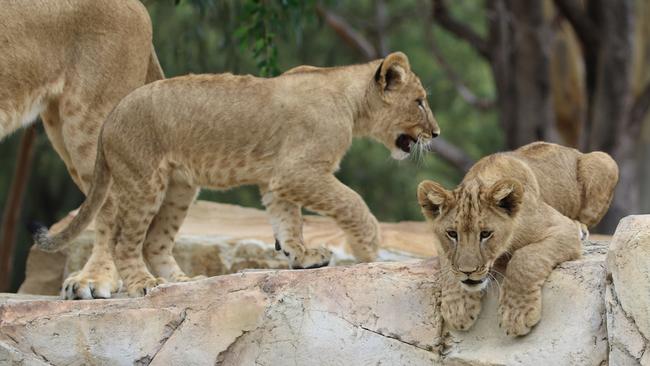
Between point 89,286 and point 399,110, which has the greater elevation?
point 399,110

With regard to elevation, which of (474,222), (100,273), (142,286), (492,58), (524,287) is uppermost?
(474,222)

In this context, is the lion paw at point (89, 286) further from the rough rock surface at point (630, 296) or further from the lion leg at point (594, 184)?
the rough rock surface at point (630, 296)

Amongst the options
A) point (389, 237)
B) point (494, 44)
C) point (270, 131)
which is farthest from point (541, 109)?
point (270, 131)

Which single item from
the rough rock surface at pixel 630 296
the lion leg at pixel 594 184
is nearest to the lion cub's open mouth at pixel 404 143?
the lion leg at pixel 594 184

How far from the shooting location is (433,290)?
5.67 meters

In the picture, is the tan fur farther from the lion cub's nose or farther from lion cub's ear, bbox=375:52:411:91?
the lion cub's nose

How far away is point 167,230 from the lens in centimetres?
696

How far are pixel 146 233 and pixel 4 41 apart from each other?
4.09 feet

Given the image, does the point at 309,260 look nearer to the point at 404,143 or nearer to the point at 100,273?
the point at 404,143

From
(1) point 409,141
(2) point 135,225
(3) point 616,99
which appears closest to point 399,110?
(1) point 409,141

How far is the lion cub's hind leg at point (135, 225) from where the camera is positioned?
21.3ft

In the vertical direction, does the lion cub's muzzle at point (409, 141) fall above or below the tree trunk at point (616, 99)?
above

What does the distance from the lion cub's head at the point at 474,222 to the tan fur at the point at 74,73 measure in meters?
2.13

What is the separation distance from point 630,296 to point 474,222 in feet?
2.19
